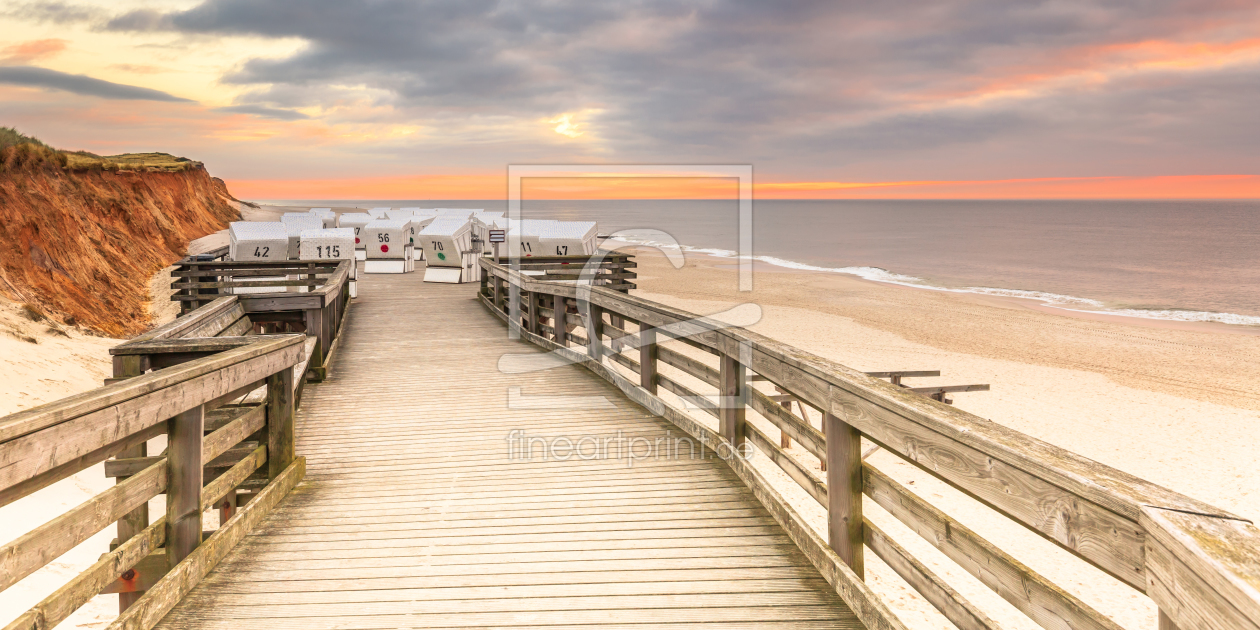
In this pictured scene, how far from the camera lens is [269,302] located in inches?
346

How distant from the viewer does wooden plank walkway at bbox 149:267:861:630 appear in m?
3.16

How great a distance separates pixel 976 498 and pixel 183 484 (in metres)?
3.28

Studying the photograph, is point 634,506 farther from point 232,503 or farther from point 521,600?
point 232,503

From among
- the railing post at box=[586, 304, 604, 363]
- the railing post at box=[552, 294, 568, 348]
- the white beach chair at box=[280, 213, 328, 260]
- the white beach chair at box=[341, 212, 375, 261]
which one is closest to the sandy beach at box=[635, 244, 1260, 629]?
the railing post at box=[586, 304, 604, 363]

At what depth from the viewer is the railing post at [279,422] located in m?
4.68

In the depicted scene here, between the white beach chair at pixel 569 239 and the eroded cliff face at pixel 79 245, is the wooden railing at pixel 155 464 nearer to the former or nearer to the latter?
the white beach chair at pixel 569 239

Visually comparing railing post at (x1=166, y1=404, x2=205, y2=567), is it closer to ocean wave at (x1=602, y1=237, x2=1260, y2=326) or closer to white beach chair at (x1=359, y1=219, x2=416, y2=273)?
ocean wave at (x1=602, y1=237, x2=1260, y2=326)

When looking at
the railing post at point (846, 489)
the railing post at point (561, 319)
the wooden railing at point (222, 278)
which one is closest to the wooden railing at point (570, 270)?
the wooden railing at point (222, 278)

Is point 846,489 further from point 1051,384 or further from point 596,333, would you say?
point 1051,384

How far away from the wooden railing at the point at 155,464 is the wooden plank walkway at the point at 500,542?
0.16m

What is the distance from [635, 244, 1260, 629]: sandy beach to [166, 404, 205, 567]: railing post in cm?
561

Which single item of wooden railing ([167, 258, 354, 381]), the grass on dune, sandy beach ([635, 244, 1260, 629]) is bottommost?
sandy beach ([635, 244, 1260, 629])

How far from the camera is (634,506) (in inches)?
174

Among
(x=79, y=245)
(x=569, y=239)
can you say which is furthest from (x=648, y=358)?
(x=79, y=245)
